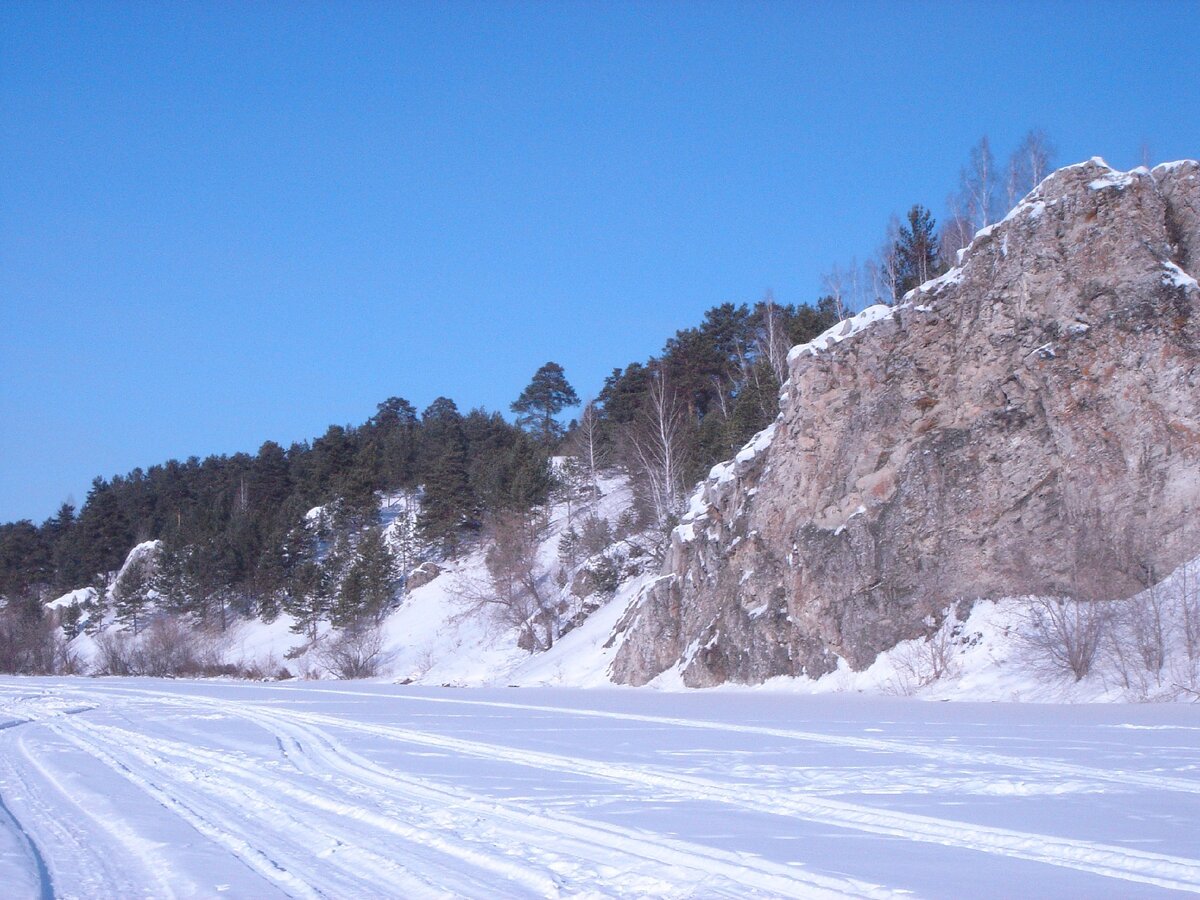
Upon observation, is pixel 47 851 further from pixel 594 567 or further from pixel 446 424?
pixel 446 424

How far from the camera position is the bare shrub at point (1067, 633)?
706 inches

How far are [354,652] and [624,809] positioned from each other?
4374 cm

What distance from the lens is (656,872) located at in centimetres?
607

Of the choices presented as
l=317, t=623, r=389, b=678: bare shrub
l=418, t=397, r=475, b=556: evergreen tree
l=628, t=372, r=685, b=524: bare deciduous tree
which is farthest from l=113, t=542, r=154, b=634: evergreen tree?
l=628, t=372, r=685, b=524: bare deciduous tree

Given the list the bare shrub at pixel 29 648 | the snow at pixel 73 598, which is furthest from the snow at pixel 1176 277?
the snow at pixel 73 598

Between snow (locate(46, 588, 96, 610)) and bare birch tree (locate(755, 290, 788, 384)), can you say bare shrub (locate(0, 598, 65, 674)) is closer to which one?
snow (locate(46, 588, 96, 610))

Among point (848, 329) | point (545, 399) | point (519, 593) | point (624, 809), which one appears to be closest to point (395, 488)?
point (545, 399)

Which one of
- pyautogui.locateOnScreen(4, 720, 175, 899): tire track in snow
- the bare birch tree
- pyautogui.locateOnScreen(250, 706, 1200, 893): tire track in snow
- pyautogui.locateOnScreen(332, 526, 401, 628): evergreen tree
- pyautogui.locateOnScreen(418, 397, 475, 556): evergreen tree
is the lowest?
pyautogui.locateOnScreen(250, 706, 1200, 893): tire track in snow

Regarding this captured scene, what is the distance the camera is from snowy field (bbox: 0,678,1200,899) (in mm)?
5992

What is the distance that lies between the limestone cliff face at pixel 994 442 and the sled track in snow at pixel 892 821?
10.6 metres

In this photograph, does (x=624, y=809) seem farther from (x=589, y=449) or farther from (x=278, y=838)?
(x=589, y=449)

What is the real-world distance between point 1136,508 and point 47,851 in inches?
779

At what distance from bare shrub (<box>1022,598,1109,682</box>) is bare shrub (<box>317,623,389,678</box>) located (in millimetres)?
33739

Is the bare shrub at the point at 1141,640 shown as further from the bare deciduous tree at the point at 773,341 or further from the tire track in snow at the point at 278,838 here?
the bare deciduous tree at the point at 773,341
